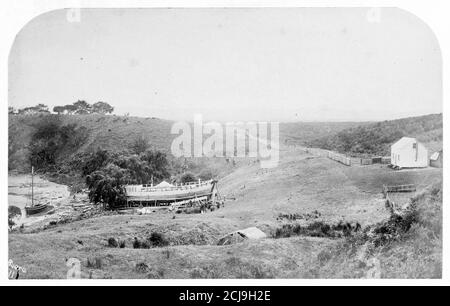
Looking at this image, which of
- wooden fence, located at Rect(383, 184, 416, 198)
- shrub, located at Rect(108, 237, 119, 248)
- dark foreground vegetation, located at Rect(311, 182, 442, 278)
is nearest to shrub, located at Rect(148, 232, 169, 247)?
shrub, located at Rect(108, 237, 119, 248)

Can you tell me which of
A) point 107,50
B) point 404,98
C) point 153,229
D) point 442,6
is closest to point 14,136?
point 107,50

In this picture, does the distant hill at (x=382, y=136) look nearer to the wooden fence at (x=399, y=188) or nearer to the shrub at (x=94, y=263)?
the wooden fence at (x=399, y=188)

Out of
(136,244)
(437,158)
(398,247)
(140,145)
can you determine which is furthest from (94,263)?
(437,158)

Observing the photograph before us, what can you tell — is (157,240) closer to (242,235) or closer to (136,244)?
(136,244)

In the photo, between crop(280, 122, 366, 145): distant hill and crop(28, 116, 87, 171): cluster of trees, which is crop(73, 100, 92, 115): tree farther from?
crop(280, 122, 366, 145): distant hill

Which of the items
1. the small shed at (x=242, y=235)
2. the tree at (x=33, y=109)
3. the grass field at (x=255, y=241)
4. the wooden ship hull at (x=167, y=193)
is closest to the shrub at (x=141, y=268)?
the grass field at (x=255, y=241)

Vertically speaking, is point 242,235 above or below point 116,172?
below
